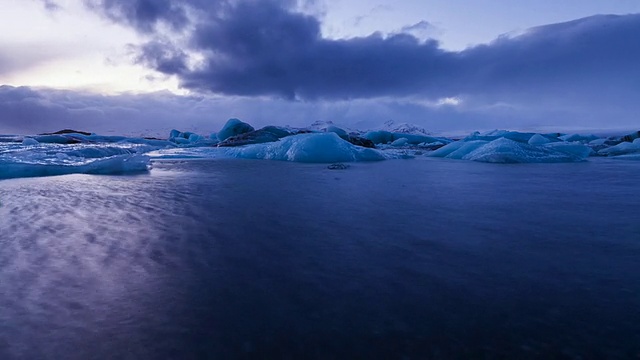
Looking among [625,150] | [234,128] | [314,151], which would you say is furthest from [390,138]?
[314,151]

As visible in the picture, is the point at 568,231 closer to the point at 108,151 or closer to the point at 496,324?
the point at 496,324

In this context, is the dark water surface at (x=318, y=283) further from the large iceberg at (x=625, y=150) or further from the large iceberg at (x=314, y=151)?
the large iceberg at (x=625, y=150)

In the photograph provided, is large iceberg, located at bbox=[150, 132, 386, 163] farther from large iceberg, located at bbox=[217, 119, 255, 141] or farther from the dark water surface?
large iceberg, located at bbox=[217, 119, 255, 141]

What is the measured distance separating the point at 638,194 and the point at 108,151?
546 inches

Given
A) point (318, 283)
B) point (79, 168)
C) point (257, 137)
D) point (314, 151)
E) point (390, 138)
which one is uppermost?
point (390, 138)

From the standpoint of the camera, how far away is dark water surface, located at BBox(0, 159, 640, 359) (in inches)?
47.1

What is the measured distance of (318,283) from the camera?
65.6 inches

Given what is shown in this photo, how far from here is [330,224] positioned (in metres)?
2.91

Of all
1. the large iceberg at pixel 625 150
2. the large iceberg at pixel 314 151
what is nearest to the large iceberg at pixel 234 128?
the large iceberg at pixel 314 151

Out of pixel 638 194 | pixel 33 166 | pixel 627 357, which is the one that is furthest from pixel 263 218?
pixel 33 166

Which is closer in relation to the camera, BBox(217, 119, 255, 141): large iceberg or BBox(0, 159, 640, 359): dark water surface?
BBox(0, 159, 640, 359): dark water surface

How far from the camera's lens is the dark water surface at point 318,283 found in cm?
120

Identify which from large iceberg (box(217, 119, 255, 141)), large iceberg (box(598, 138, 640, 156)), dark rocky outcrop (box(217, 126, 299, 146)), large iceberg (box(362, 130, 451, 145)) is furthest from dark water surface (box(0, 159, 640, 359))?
large iceberg (box(362, 130, 451, 145))

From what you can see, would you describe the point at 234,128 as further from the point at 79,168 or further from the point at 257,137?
the point at 79,168
